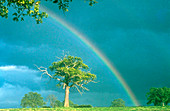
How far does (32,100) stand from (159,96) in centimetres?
5801

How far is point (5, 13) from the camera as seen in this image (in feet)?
39.4

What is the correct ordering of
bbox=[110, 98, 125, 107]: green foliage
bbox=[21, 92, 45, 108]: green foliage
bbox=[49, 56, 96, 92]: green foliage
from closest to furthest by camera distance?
bbox=[49, 56, 96, 92]: green foliage < bbox=[21, 92, 45, 108]: green foliage < bbox=[110, 98, 125, 107]: green foliage

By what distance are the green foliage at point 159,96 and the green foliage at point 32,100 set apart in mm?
54174

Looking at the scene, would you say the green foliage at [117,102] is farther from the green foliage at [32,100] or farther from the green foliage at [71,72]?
the green foliage at [71,72]

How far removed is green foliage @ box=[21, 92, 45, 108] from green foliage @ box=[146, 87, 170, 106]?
5417 cm

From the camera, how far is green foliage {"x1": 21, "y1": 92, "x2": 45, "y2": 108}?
86.7m

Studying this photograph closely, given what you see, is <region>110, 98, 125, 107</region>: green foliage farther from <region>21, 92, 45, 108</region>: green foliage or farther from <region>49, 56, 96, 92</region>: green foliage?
<region>49, 56, 96, 92</region>: green foliage

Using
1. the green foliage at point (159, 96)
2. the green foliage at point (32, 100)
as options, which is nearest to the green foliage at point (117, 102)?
the green foliage at point (32, 100)

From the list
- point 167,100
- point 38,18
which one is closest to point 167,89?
point 167,100

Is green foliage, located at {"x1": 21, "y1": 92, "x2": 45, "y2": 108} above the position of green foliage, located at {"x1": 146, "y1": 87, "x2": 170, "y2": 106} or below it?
above

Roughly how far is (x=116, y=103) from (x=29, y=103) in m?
48.1

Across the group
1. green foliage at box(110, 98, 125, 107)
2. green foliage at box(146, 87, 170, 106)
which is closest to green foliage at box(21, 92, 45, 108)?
green foliage at box(110, 98, 125, 107)

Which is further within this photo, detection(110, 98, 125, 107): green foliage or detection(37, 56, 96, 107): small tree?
detection(110, 98, 125, 107): green foliage

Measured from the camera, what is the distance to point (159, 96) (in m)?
52.1
